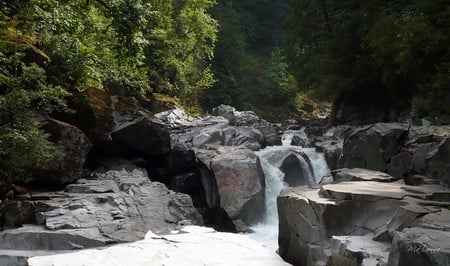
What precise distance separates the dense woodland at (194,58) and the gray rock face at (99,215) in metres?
1.16

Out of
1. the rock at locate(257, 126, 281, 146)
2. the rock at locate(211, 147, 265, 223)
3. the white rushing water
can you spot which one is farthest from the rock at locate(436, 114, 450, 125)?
the rock at locate(257, 126, 281, 146)

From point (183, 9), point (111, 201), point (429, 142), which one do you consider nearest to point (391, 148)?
point (429, 142)

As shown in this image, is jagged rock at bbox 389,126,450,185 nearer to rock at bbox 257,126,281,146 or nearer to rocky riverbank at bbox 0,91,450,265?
rocky riverbank at bbox 0,91,450,265

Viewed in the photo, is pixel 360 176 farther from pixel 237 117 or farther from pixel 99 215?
pixel 237 117

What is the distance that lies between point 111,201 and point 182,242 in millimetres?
2092

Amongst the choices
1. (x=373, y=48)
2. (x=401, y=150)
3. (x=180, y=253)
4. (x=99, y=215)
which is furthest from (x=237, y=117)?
(x=180, y=253)

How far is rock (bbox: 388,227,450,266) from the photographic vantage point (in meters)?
4.28

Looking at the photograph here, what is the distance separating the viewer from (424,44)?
12758 millimetres

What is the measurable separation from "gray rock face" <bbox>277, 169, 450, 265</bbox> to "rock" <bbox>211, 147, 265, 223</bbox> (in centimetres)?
379

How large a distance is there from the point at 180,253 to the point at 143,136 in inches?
236

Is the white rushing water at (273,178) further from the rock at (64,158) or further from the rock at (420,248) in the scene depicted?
the rock at (420,248)

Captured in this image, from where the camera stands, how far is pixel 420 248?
14.4 ft

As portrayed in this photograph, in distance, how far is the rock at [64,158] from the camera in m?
9.58

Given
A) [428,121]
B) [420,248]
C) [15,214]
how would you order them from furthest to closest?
[428,121], [15,214], [420,248]
